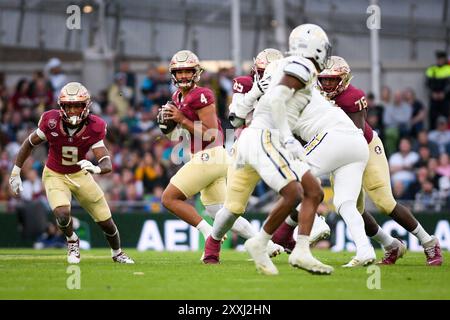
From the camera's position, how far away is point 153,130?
22047 millimetres

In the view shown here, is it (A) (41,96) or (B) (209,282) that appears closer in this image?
(B) (209,282)

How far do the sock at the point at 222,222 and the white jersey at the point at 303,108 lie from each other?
3.59 feet

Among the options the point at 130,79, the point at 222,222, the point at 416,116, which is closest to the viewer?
the point at 222,222

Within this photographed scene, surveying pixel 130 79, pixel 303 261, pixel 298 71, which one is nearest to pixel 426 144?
pixel 130 79

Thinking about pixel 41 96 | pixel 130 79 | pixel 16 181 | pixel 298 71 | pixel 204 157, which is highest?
pixel 130 79

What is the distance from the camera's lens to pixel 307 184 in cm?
999

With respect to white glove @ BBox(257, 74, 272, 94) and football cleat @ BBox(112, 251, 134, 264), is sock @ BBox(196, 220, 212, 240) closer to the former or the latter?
football cleat @ BBox(112, 251, 134, 264)

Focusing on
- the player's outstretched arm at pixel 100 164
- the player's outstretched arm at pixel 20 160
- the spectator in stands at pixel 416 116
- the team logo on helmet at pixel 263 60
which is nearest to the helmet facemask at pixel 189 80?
the team logo on helmet at pixel 263 60

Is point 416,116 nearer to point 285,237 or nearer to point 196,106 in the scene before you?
point 285,237

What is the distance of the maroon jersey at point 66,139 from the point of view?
12414 millimetres

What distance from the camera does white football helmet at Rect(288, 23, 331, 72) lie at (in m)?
10.4

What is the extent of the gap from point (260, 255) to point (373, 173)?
2329mm
